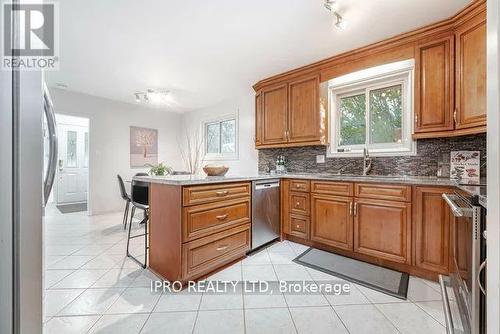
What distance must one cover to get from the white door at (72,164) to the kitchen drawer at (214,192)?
4895 mm

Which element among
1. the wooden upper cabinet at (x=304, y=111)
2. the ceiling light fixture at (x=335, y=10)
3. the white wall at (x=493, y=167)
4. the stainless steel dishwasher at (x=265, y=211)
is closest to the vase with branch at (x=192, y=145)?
the wooden upper cabinet at (x=304, y=111)

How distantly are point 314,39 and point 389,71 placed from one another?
36.2 inches

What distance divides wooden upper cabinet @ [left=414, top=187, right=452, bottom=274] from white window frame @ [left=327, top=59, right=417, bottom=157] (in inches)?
28.2

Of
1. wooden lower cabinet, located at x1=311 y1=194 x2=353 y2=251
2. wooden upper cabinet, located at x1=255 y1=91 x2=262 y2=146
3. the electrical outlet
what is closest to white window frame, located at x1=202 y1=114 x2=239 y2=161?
wooden upper cabinet, located at x1=255 y1=91 x2=262 y2=146

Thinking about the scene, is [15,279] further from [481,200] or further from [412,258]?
[412,258]

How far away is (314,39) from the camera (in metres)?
2.28

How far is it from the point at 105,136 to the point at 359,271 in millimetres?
4767

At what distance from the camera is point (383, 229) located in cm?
205

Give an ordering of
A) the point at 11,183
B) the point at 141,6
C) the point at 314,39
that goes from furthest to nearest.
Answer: the point at 314,39
the point at 141,6
the point at 11,183

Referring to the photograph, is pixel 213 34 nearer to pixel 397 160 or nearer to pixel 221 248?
pixel 221 248

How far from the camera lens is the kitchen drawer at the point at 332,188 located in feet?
7.36

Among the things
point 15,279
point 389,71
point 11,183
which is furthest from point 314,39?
point 15,279

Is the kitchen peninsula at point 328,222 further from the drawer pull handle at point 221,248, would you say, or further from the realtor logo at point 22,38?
the realtor logo at point 22,38

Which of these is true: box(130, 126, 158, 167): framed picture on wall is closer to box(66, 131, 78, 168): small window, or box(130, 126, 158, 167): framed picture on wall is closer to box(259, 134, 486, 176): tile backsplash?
box(66, 131, 78, 168): small window
